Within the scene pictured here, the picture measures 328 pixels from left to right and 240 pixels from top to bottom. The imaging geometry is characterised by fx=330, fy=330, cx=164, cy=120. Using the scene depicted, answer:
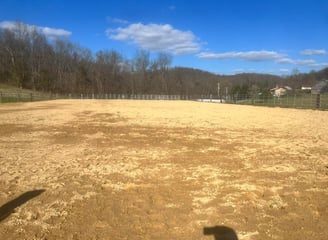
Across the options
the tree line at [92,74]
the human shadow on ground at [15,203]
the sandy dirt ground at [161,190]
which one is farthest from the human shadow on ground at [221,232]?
the tree line at [92,74]

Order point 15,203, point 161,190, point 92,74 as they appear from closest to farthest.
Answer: point 15,203 → point 161,190 → point 92,74

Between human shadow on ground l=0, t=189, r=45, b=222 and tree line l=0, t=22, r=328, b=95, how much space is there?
7681cm

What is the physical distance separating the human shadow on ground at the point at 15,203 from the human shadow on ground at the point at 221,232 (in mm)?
3069

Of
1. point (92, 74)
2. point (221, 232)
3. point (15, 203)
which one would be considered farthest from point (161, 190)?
point (92, 74)

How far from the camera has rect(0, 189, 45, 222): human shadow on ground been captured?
17.0 ft

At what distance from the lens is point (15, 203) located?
221 inches

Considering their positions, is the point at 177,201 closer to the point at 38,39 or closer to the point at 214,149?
the point at 214,149

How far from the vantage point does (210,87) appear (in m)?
126

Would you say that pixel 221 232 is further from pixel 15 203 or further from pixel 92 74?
pixel 92 74

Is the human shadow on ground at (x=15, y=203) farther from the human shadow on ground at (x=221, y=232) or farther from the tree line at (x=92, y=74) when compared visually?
the tree line at (x=92, y=74)

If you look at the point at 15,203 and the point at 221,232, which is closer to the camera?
the point at 221,232

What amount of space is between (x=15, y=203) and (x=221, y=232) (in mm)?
3492

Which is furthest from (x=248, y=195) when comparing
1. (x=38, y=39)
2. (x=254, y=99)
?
(x=38, y=39)

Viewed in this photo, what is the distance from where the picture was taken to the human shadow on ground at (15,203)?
5172mm
